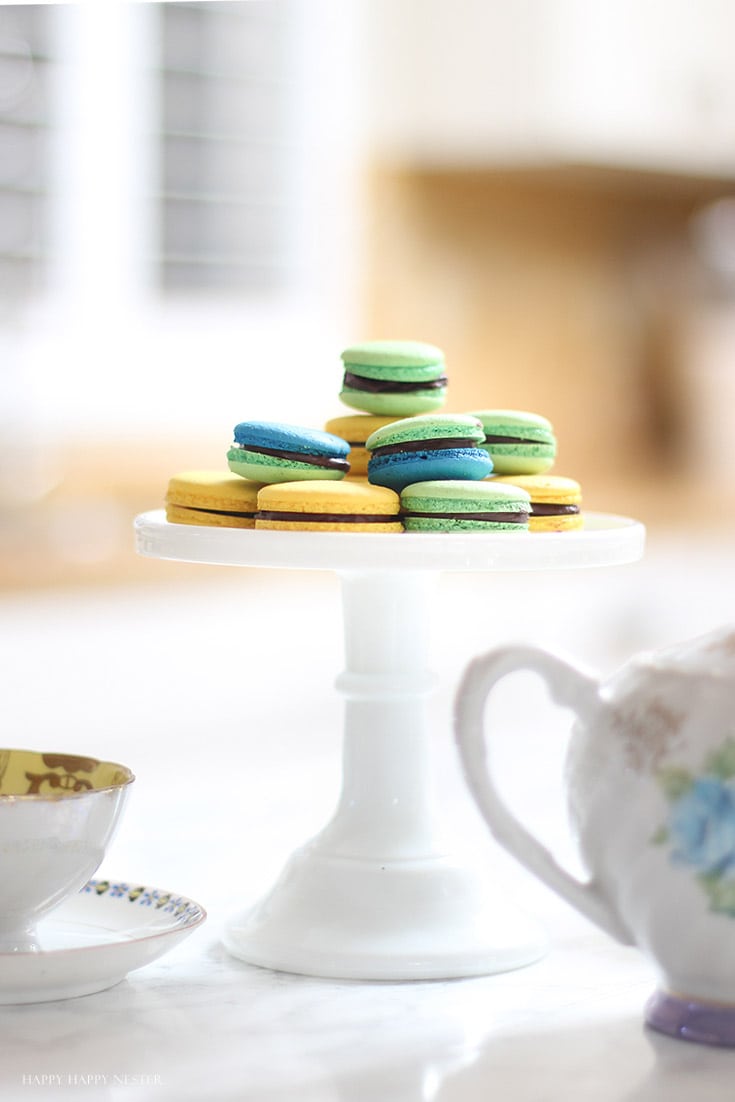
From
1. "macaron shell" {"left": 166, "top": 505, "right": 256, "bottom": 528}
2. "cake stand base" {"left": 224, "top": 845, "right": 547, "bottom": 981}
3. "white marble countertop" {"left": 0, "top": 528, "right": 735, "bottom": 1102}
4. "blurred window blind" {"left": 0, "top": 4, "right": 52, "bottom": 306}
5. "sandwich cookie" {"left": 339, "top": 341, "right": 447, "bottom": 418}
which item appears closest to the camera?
"white marble countertop" {"left": 0, "top": 528, "right": 735, "bottom": 1102}

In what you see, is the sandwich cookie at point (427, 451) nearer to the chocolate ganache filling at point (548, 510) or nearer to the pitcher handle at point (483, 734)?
the chocolate ganache filling at point (548, 510)

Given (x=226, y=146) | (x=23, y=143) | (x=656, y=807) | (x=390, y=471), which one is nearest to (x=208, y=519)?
(x=390, y=471)

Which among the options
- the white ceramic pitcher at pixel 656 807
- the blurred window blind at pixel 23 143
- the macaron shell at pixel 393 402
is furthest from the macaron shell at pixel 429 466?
the blurred window blind at pixel 23 143

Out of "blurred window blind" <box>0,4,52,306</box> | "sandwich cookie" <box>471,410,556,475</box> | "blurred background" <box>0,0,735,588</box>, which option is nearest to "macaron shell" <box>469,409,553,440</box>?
"sandwich cookie" <box>471,410,556,475</box>

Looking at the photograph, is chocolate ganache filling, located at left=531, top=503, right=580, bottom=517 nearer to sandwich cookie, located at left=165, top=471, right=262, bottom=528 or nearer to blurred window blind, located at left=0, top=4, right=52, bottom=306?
sandwich cookie, located at left=165, top=471, right=262, bottom=528

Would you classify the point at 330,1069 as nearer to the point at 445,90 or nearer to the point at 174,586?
the point at 174,586

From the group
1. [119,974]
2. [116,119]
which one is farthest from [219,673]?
[119,974]

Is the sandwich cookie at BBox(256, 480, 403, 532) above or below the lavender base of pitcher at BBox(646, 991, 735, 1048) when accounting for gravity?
above

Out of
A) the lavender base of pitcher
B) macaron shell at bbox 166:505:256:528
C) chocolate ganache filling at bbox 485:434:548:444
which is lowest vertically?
the lavender base of pitcher
